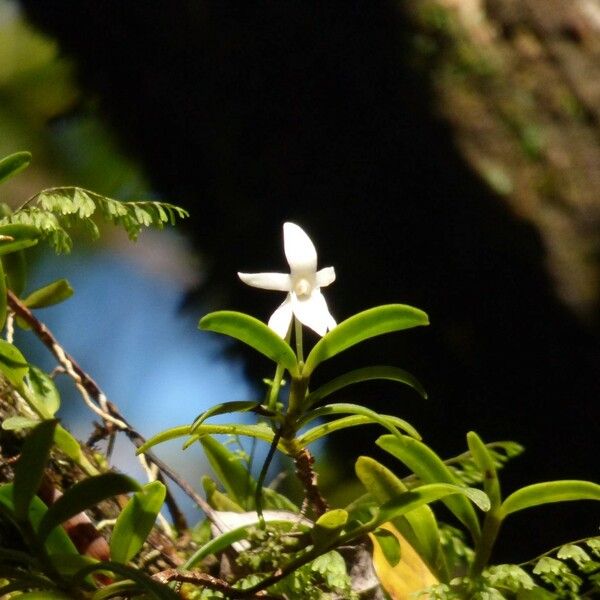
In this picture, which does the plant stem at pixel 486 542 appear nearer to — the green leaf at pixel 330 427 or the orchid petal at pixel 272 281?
the green leaf at pixel 330 427

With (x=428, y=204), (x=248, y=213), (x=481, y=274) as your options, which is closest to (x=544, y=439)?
(x=481, y=274)

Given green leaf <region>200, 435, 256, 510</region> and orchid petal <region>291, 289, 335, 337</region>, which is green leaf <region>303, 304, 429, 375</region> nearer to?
orchid petal <region>291, 289, 335, 337</region>

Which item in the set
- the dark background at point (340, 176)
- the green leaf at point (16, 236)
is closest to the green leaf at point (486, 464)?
the green leaf at point (16, 236)

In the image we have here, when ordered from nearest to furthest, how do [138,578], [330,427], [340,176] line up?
1. [138,578]
2. [330,427]
3. [340,176]

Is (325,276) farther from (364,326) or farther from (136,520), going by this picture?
(136,520)

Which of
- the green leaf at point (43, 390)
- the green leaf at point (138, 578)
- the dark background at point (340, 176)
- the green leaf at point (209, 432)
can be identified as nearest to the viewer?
the green leaf at point (138, 578)

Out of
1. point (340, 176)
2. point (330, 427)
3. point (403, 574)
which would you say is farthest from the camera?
point (340, 176)

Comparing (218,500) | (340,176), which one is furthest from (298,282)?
(340,176)

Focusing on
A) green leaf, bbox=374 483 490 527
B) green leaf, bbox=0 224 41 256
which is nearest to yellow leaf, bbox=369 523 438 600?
green leaf, bbox=374 483 490 527
